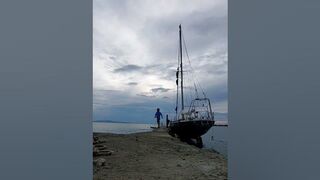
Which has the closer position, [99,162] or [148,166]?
[99,162]

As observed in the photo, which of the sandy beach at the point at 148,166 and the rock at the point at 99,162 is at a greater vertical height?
the rock at the point at 99,162

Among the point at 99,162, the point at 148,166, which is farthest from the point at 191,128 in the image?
the point at 99,162

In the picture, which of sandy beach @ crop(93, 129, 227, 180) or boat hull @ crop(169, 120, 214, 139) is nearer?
sandy beach @ crop(93, 129, 227, 180)

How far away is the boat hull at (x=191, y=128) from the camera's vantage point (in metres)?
16.2

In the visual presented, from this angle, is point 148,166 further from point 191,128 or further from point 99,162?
point 191,128

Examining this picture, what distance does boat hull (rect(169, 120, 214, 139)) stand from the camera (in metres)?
16.2

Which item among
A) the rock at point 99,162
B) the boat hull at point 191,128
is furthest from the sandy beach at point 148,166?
the boat hull at point 191,128

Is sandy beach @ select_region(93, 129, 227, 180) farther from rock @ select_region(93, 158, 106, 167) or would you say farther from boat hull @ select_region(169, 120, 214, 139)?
boat hull @ select_region(169, 120, 214, 139)

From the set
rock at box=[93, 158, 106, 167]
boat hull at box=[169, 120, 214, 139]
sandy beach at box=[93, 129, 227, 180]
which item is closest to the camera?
sandy beach at box=[93, 129, 227, 180]

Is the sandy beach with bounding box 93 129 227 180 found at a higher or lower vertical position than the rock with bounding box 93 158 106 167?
lower

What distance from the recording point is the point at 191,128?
16.2 m

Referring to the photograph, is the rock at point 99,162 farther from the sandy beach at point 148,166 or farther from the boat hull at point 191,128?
the boat hull at point 191,128

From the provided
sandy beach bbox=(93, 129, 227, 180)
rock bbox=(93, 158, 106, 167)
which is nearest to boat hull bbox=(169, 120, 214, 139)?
sandy beach bbox=(93, 129, 227, 180)
